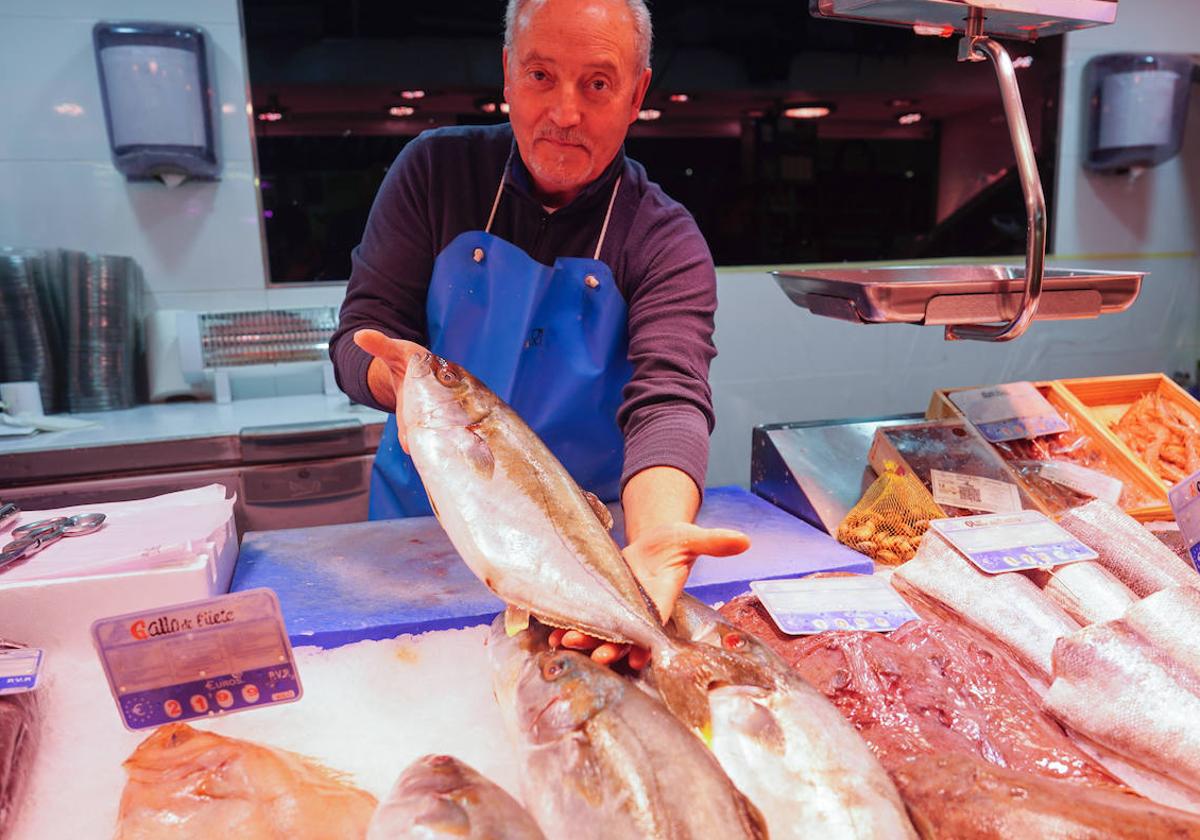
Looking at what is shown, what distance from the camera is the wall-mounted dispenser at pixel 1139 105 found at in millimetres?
4738

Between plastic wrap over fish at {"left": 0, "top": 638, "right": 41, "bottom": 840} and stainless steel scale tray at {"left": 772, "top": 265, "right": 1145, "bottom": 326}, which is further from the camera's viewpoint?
stainless steel scale tray at {"left": 772, "top": 265, "right": 1145, "bottom": 326}

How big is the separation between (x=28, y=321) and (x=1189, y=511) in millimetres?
4140

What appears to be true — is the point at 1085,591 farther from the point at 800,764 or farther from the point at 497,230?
the point at 497,230

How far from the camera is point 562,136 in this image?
1.89 m

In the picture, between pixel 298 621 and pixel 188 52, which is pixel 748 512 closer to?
pixel 298 621

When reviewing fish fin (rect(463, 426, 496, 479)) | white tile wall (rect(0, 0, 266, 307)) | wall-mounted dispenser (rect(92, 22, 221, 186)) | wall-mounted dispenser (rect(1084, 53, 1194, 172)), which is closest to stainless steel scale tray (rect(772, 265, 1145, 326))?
fish fin (rect(463, 426, 496, 479))

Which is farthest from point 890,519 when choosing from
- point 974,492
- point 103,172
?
point 103,172

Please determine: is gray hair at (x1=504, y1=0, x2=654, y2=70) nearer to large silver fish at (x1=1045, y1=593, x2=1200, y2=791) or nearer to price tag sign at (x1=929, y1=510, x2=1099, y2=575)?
price tag sign at (x1=929, y1=510, x2=1099, y2=575)

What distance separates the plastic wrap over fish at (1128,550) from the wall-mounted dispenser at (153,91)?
360 cm

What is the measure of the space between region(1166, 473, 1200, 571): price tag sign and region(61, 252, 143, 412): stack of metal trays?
3917 millimetres

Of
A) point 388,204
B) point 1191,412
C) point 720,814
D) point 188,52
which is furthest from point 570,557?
point 188,52

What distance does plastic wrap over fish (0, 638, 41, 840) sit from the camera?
987 millimetres

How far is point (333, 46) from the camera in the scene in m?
4.15

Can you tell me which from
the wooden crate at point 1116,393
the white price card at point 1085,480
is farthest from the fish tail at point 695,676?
the wooden crate at point 1116,393
